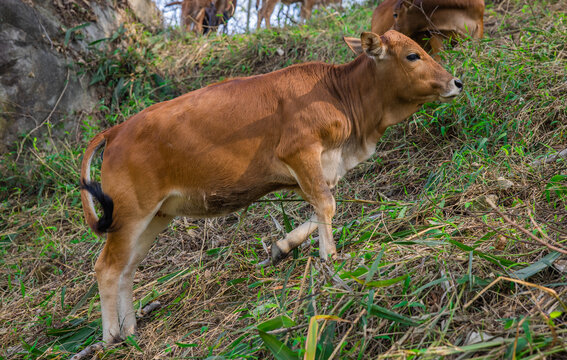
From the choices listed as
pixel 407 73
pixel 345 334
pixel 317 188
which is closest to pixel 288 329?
pixel 345 334

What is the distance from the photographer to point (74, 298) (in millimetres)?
5207

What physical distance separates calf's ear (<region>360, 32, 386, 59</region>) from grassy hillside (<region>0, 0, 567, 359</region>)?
3.84ft

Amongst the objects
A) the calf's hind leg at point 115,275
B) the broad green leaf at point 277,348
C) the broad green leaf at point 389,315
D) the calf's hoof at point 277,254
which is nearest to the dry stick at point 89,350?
the calf's hind leg at point 115,275

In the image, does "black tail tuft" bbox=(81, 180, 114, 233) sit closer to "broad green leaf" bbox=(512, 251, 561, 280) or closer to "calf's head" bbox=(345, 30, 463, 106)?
"calf's head" bbox=(345, 30, 463, 106)

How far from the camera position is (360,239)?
14.2ft

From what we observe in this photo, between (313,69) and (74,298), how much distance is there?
2.99 meters

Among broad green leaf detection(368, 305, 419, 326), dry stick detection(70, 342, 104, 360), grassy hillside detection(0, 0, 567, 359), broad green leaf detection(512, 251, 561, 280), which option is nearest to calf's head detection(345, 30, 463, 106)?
grassy hillside detection(0, 0, 567, 359)

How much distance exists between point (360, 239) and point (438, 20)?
12.1ft

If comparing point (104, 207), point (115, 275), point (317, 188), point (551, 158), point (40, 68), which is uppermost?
point (40, 68)

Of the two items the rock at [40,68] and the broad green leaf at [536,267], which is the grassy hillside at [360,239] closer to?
the broad green leaf at [536,267]

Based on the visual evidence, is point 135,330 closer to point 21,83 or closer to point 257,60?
point 21,83

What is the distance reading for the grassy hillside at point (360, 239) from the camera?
3049mm

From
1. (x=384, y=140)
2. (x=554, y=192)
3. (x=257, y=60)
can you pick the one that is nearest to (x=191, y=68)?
(x=257, y=60)

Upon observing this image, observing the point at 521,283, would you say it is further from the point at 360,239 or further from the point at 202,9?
the point at 202,9
